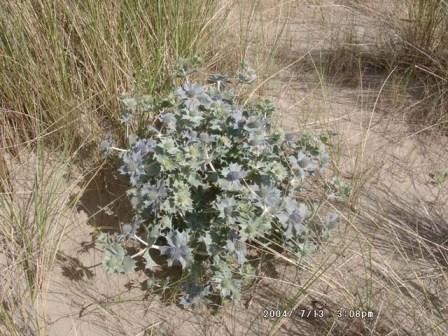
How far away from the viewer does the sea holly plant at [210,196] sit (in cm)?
142

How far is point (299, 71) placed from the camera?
2.43 meters

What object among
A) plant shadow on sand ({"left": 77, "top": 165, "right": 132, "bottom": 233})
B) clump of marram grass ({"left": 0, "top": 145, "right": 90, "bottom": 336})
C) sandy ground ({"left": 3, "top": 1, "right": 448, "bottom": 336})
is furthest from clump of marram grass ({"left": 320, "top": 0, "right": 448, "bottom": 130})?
clump of marram grass ({"left": 0, "top": 145, "right": 90, "bottom": 336})

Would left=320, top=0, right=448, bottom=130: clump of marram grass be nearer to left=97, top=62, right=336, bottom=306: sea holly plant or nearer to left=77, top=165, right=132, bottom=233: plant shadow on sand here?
left=97, top=62, right=336, bottom=306: sea holly plant

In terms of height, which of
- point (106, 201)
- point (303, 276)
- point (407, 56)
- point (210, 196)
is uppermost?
point (407, 56)

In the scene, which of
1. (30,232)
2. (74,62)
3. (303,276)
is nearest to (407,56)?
(303,276)

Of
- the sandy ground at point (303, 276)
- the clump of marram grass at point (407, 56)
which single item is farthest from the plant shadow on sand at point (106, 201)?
the clump of marram grass at point (407, 56)

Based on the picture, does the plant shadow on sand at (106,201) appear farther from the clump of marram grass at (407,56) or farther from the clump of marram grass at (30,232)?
the clump of marram grass at (407,56)

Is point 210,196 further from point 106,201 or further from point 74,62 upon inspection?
Answer: point 74,62

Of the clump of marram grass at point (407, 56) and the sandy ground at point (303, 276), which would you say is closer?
the sandy ground at point (303, 276)

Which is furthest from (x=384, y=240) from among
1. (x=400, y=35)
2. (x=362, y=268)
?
(x=400, y=35)

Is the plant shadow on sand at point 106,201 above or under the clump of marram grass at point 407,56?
under

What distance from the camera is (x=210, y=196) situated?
1.55 meters

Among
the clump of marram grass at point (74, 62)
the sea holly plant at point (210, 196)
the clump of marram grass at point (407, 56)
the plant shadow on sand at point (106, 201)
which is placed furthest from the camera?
the clump of marram grass at point (407, 56)

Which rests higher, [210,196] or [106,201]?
[210,196]
